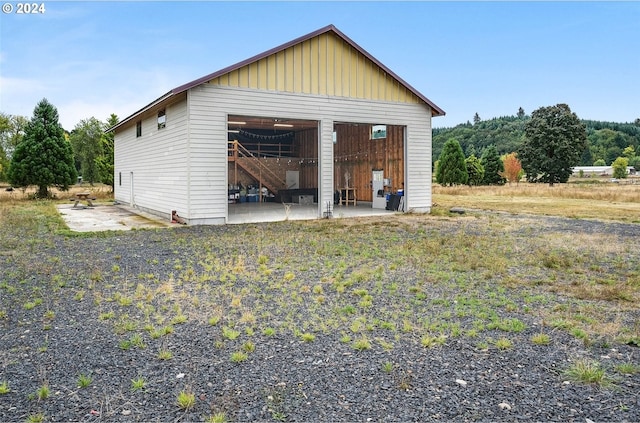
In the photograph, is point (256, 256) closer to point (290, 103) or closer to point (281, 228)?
point (281, 228)

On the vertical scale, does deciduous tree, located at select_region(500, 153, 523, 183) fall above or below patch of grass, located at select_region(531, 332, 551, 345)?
above

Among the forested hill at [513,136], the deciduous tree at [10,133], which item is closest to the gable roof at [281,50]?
the deciduous tree at [10,133]

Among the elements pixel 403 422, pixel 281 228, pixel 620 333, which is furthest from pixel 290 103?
pixel 403 422

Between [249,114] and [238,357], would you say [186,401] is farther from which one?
[249,114]

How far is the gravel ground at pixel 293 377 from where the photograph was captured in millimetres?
2799

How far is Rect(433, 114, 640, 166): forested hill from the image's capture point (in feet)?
247

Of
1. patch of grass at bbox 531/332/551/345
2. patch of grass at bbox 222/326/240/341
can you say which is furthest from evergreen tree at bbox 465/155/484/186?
patch of grass at bbox 222/326/240/341

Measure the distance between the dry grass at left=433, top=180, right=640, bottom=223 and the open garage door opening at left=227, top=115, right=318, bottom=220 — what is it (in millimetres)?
7233

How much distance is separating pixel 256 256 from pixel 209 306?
2.98 meters

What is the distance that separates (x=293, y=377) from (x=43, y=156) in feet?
88.8

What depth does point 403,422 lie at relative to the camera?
2678 millimetres

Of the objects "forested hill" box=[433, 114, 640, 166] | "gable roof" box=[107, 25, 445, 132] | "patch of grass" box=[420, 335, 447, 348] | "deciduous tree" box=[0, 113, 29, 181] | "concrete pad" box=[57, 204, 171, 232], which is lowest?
"patch of grass" box=[420, 335, 447, 348]

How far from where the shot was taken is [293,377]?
3.29 m

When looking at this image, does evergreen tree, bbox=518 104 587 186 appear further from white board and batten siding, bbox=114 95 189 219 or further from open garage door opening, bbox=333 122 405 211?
white board and batten siding, bbox=114 95 189 219
